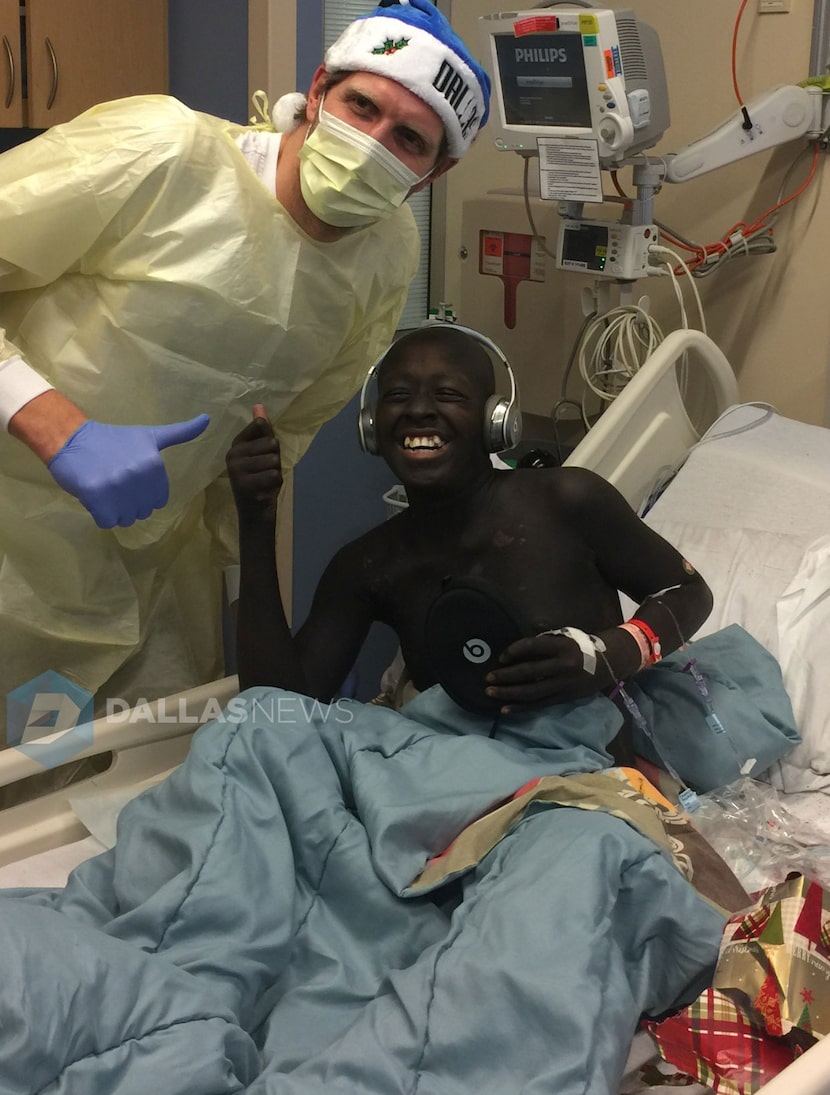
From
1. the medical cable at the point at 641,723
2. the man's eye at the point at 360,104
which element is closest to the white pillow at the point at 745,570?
the medical cable at the point at 641,723

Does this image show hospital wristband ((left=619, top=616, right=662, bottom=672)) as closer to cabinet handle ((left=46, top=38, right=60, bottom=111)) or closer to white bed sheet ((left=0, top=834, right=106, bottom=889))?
white bed sheet ((left=0, top=834, right=106, bottom=889))

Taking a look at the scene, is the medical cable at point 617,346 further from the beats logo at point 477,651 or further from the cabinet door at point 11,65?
the cabinet door at point 11,65

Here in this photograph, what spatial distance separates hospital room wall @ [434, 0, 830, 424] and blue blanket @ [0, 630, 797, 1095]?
1.32 m

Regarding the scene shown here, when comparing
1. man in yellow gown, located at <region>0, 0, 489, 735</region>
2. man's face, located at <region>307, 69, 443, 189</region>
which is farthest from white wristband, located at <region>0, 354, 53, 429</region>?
man's face, located at <region>307, 69, 443, 189</region>

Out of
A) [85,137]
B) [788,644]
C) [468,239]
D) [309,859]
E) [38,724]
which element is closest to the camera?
[309,859]

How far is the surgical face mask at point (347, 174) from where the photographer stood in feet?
4.84

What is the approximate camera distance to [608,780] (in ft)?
4.33

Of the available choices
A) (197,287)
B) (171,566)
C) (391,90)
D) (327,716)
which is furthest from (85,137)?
(327,716)

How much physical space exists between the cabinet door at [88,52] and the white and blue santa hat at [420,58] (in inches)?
42.6

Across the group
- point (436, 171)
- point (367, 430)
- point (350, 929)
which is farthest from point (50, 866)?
point (436, 171)

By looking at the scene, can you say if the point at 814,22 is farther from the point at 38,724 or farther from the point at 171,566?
the point at 38,724

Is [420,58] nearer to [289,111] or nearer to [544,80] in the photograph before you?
[289,111]

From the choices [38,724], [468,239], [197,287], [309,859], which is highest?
[197,287]

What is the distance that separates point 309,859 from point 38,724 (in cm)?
61
